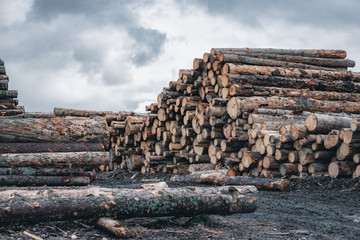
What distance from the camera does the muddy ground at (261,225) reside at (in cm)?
379

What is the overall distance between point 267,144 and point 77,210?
592 centimetres

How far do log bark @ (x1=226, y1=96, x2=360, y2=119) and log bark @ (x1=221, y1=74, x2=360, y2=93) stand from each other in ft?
1.93

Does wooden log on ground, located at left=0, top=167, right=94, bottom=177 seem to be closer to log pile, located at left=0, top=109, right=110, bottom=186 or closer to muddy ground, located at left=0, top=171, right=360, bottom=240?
log pile, located at left=0, top=109, right=110, bottom=186

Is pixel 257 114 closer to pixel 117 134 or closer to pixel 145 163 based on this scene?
pixel 145 163

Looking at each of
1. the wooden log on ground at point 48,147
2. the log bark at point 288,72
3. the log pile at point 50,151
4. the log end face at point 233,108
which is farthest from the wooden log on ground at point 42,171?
the log bark at point 288,72

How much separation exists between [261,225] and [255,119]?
197 inches

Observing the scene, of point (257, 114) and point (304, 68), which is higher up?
point (304, 68)

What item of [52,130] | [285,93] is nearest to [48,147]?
[52,130]

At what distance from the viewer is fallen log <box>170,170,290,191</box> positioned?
761cm

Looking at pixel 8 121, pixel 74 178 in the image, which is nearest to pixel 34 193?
pixel 74 178

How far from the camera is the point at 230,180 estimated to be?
7.88 meters

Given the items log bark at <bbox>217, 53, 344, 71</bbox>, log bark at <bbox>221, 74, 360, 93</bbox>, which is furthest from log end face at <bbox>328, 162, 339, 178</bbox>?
log bark at <bbox>217, 53, 344, 71</bbox>

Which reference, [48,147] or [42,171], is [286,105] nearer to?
→ [48,147]

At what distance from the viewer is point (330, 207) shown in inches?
242
